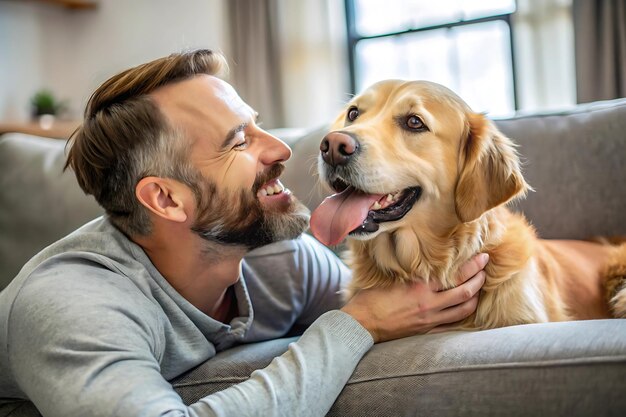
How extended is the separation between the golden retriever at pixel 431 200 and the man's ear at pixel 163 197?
36 centimetres

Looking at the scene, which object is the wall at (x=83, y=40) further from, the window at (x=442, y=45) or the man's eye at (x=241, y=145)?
the man's eye at (x=241, y=145)

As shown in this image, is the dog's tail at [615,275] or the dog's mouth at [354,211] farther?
the dog's tail at [615,275]

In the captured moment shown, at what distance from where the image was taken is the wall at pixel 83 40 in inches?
209

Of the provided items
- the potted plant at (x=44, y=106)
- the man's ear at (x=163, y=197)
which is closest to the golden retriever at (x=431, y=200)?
the man's ear at (x=163, y=197)

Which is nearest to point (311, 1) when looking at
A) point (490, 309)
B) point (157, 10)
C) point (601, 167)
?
point (157, 10)

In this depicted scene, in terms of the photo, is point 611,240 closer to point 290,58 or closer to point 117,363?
point 117,363

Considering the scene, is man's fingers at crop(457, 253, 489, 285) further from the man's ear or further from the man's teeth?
the man's ear

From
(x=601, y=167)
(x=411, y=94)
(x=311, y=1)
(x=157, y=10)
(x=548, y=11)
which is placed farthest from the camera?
(x=157, y=10)

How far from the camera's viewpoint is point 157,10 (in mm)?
5621

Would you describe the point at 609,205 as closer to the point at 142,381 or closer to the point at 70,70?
the point at 142,381

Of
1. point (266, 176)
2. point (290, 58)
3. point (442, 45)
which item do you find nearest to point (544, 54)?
point (442, 45)

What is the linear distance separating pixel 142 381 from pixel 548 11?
4.19 m

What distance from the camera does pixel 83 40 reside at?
19.2 feet

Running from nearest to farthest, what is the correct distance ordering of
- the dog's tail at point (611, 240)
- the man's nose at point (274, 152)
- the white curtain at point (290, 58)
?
the man's nose at point (274, 152) < the dog's tail at point (611, 240) < the white curtain at point (290, 58)
